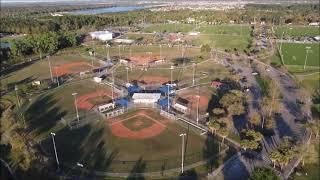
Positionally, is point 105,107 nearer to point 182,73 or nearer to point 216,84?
point 216,84

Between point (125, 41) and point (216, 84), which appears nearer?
point (216, 84)

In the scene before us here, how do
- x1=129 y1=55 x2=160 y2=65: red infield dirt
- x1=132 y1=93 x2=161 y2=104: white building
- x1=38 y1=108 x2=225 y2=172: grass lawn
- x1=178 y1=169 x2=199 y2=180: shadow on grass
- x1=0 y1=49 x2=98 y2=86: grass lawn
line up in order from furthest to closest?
x1=129 y1=55 x2=160 y2=65: red infield dirt → x1=0 y1=49 x2=98 y2=86: grass lawn → x1=132 y1=93 x2=161 y2=104: white building → x1=38 y1=108 x2=225 y2=172: grass lawn → x1=178 y1=169 x2=199 y2=180: shadow on grass

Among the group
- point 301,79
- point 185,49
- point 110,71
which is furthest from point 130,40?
point 301,79

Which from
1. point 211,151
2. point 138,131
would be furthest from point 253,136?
point 138,131

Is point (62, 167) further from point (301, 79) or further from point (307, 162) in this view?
point (301, 79)

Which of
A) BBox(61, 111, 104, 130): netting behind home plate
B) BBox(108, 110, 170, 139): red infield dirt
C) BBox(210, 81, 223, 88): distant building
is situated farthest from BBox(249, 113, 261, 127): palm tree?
BBox(61, 111, 104, 130): netting behind home plate

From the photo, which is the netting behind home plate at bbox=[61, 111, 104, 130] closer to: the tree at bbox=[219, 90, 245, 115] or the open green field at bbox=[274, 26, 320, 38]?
the tree at bbox=[219, 90, 245, 115]
